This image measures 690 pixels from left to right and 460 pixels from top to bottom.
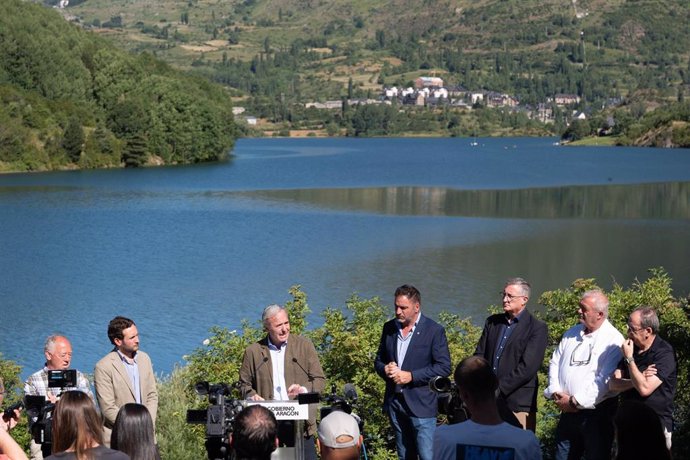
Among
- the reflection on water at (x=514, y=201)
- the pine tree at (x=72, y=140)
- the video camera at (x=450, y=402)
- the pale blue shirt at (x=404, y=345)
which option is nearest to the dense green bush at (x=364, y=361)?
the pale blue shirt at (x=404, y=345)

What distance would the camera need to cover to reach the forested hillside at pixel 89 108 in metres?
79.9

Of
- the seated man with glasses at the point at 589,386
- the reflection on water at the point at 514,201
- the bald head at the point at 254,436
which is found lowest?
the reflection on water at the point at 514,201

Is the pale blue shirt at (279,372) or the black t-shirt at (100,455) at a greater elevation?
the black t-shirt at (100,455)

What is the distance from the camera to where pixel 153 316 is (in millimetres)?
23516

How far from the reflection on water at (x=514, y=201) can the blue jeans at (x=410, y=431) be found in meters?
38.1

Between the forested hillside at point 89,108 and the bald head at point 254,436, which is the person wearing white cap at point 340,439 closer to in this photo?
the bald head at point 254,436

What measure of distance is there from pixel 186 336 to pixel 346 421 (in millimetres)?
16432

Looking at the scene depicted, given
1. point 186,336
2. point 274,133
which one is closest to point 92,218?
point 186,336

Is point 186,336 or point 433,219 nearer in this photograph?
point 186,336

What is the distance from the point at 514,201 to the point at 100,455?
160 ft

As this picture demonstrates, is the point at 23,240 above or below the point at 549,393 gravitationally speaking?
below

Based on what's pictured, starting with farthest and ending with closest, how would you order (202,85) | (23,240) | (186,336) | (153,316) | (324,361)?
(202,85)
(23,240)
(153,316)
(186,336)
(324,361)

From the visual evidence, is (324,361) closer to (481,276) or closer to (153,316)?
(153,316)

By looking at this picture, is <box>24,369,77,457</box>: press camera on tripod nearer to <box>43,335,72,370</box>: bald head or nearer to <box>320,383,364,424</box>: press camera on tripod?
<box>43,335,72,370</box>: bald head
